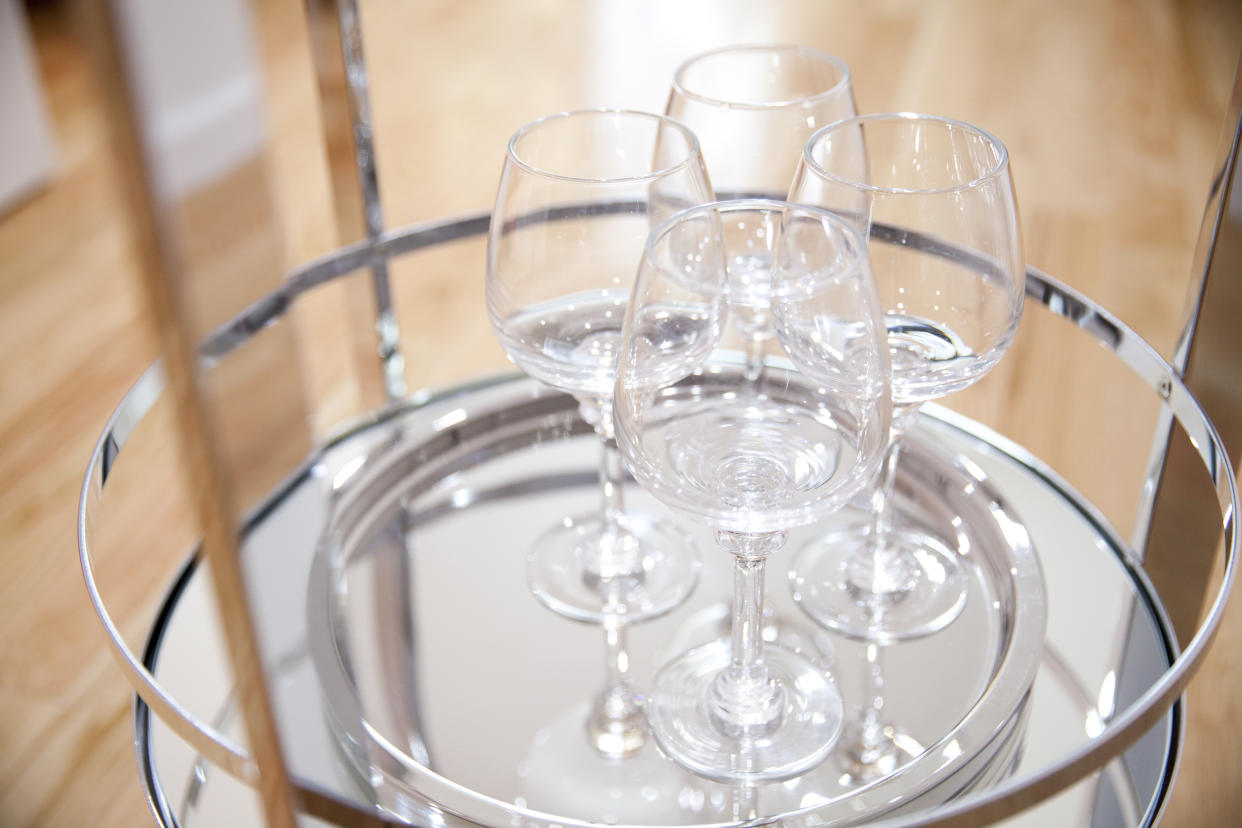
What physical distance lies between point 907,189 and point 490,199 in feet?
2.99

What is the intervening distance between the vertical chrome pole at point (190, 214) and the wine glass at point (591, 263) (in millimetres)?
191

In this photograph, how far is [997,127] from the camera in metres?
1.41

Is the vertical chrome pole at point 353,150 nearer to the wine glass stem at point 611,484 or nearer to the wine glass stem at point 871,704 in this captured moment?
the wine glass stem at point 611,484

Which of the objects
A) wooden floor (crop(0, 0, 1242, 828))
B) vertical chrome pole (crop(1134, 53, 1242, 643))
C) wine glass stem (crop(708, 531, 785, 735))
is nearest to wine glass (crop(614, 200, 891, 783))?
wine glass stem (crop(708, 531, 785, 735))

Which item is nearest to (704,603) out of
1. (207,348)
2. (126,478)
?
(207,348)

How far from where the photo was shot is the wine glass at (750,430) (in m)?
0.36

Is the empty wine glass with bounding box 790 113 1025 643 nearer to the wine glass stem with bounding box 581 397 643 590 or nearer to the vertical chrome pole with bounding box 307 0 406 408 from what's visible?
the wine glass stem with bounding box 581 397 643 590

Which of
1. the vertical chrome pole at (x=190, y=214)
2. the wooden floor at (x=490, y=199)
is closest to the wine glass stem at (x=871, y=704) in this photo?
the vertical chrome pole at (x=190, y=214)

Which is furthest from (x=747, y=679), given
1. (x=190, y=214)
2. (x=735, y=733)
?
(x=190, y=214)

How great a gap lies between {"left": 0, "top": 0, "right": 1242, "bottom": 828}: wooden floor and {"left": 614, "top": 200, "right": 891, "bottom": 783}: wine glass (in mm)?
439

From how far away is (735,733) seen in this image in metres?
0.41

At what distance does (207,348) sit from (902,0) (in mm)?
1648

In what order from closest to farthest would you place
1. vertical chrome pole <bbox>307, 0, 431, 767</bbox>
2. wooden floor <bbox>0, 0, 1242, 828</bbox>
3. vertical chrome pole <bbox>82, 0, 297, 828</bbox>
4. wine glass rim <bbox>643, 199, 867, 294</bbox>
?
vertical chrome pole <bbox>82, 0, 297, 828</bbox>, wine glass rim <bbox>643, 199, 867, 294</bbox>, vertical chrome pole <bbox>307, 0, 431, 767</bbox>, wooden floor <bbox>0, 0, 1242, 828</bbox>

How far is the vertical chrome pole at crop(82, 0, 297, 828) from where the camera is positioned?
0.19 m
